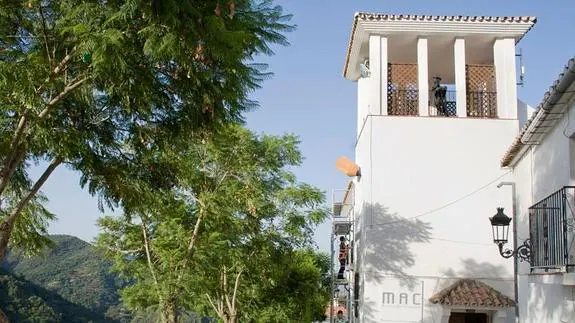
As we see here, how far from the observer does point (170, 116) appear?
7336 mm

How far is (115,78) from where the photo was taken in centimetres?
583

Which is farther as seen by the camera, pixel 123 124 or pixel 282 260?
pixel 282 260

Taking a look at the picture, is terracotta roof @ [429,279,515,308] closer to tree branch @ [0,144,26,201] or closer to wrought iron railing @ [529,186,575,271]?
wrought iron railing @ [529,186,575,271]

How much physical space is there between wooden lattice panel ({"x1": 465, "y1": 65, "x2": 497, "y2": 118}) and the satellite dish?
2.99m

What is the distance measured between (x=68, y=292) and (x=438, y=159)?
81001mm

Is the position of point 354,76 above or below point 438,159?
above

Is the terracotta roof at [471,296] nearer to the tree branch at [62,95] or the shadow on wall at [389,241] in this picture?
the shadow on wall at [389,241]

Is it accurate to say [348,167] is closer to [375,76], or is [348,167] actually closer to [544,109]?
[375,76]

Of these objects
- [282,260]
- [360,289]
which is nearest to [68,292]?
[282,260]

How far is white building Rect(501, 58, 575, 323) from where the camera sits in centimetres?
792

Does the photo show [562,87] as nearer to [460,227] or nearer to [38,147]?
[38,147]

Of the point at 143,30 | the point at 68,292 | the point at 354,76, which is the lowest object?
the point at 68,292

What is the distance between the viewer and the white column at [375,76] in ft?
50.0

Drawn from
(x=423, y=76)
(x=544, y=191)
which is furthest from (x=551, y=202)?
(x=423, y=76)
